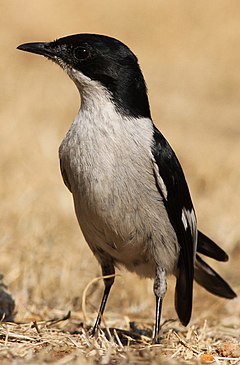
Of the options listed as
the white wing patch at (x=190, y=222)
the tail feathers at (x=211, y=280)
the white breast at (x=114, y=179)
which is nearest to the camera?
the white breast at (x=114, y=179)

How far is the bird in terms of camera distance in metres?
5.26

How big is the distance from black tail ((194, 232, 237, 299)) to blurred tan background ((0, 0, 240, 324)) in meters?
0.75

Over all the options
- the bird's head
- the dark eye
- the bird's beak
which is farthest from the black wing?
the bird's beak

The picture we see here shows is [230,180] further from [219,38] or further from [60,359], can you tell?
[219,38]

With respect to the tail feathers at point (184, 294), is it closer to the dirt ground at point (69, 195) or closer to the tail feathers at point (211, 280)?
the dirt ground at point (69, 195)

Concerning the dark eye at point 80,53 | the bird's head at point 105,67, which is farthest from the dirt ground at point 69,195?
the dark eye at point 80,53

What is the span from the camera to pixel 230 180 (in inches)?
402

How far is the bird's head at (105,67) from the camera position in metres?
5.45

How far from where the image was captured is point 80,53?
18.1 ft

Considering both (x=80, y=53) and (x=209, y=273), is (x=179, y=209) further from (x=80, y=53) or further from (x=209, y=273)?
(x=80, y=53)

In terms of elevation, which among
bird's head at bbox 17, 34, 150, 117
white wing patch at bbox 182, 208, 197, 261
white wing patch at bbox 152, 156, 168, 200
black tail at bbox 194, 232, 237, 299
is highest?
bird's head at bbox 17, 34, 150, 117

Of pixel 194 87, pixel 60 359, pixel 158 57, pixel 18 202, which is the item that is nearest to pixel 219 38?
pixel 158 57

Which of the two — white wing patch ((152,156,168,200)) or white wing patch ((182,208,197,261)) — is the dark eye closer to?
white wing patch ((152,156,168,200))

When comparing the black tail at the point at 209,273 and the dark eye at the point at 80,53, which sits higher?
the dark eye at the point at 80,53
